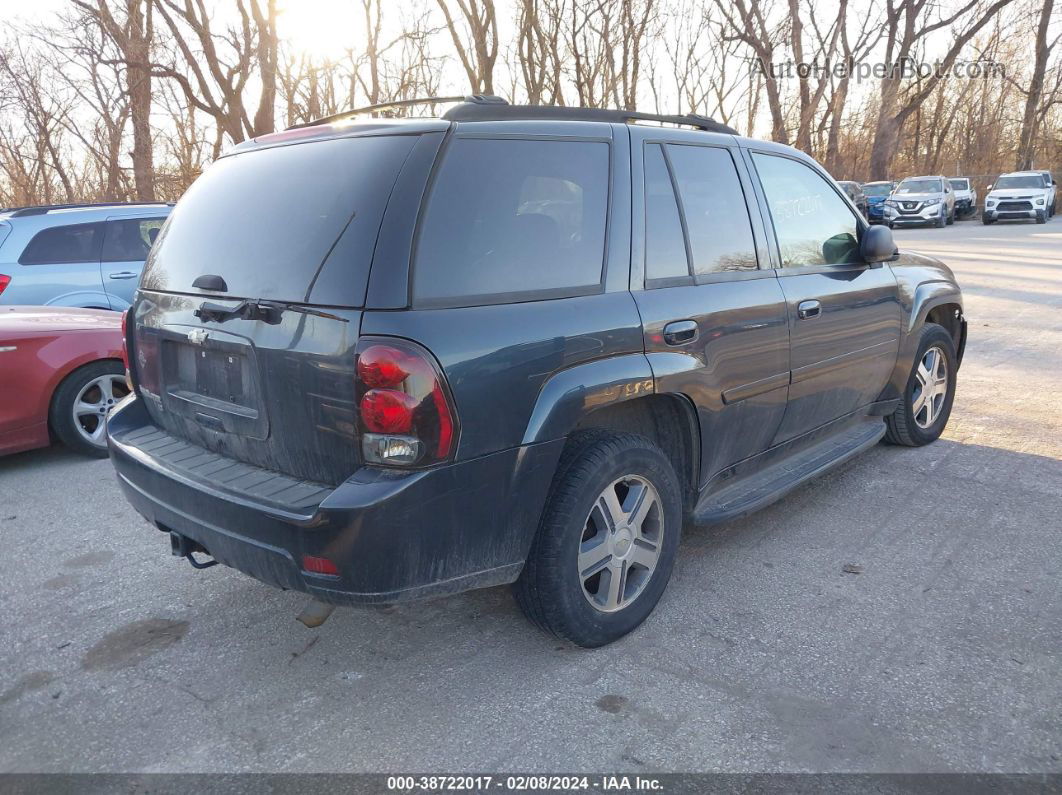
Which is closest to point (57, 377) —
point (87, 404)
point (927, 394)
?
point (87, 404)

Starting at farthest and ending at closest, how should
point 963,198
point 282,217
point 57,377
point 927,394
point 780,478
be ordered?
1. point 963,198
2. point 57,377
3. point 927,394
4. point 780,478
5. point 282,217

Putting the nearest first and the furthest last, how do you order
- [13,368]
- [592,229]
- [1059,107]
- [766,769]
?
[766,769], [592,229], [13,368], [1059,107]

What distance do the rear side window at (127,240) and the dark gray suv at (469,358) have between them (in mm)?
4879

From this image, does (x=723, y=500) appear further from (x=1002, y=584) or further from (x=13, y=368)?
(x=13, y=368)

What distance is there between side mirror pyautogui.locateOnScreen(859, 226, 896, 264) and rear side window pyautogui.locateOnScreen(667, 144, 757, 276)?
0.91 metres

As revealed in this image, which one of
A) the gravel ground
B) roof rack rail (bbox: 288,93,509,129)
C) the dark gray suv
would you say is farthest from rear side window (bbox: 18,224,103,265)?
roof rack rail (bbox: 288,93,509,129)

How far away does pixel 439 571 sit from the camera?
2512 millimetres

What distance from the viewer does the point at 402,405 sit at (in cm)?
235

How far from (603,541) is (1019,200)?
31.6 m

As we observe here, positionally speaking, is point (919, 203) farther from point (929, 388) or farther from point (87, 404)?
point (87, 404)

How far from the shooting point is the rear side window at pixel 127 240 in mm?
7535

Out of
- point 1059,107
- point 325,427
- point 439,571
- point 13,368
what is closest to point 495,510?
point 439,571

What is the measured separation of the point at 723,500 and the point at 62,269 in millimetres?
6404

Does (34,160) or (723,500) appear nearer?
(723,500)
